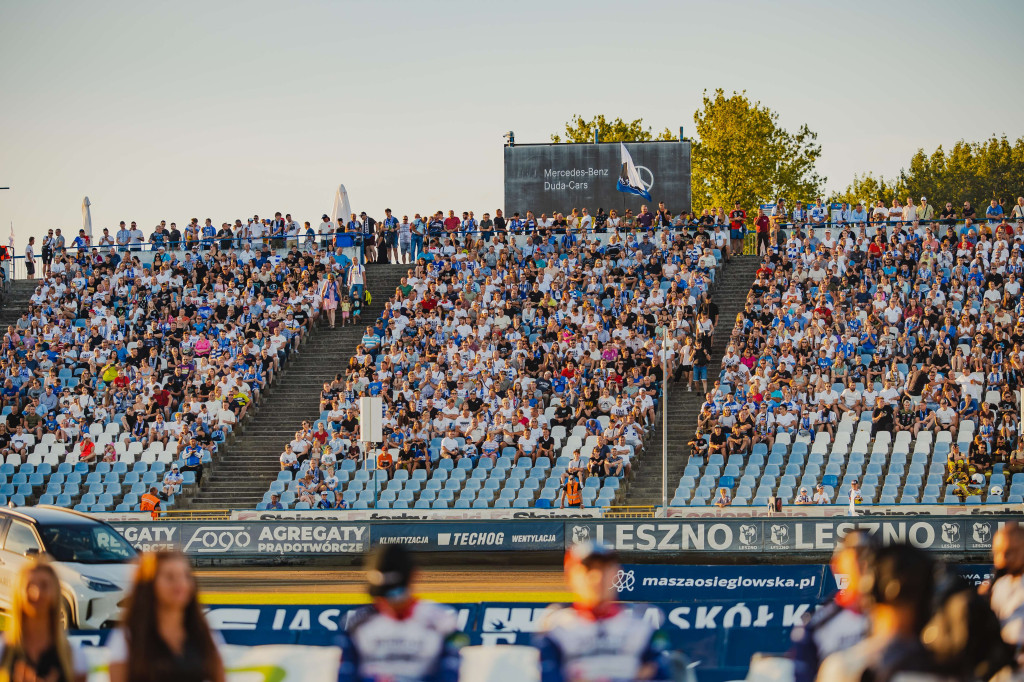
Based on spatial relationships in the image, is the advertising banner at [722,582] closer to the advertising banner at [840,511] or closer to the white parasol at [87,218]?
the advertising banner at [840,511]

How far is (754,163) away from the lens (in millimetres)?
69562

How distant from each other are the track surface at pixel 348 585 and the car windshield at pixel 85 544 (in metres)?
3.13

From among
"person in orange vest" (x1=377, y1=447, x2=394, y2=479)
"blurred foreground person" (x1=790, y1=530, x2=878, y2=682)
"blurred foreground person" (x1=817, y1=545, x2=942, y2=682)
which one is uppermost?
"blurred foreground person" (x1=817, y1=545, x2=942, y2=682)

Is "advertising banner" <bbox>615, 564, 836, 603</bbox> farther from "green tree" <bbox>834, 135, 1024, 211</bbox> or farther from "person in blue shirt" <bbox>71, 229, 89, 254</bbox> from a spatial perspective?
"green tree" <bbox>834, 135, 1024, 211</bbox>

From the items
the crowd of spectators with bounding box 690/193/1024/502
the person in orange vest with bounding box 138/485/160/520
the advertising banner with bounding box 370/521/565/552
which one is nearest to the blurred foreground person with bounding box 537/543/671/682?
the advertising banner with bounding box 370/521/565/552

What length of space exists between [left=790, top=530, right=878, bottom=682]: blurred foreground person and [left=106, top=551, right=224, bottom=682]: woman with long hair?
3233 millimetres

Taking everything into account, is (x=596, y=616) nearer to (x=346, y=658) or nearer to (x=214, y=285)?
(x=346, y=658)

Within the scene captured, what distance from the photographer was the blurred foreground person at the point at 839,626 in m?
6.96

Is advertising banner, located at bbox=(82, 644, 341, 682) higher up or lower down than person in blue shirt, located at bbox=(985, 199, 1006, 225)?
lower down

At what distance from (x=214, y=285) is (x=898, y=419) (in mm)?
20479

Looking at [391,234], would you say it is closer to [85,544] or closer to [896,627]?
[85,544]

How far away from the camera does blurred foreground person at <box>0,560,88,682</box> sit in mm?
6270

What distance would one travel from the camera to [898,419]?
27.2 metres

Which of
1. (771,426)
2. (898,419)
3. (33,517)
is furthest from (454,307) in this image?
(33,517)
